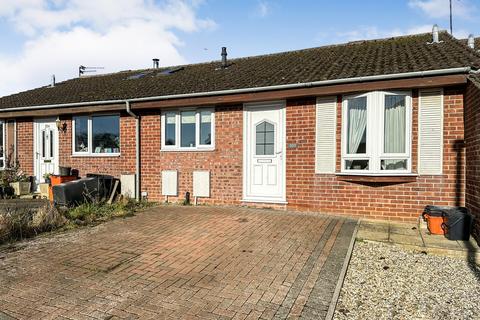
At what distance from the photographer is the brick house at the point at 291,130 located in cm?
657

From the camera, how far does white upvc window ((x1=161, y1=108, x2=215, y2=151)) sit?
8.93 m

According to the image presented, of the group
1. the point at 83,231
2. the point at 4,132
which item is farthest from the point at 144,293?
the point at 4,132

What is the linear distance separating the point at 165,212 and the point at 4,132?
26.9 feet

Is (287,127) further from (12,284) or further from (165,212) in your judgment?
(12,284)

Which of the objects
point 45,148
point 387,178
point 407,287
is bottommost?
point 407,287

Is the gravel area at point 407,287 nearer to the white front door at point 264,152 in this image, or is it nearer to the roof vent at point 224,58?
the white front door at point 264,152

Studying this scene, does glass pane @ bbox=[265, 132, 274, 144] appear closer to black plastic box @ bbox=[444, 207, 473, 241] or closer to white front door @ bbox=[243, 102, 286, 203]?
white front door @ bbox=[243, 102, 286, 203]

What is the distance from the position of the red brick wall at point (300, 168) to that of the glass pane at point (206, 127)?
28cm

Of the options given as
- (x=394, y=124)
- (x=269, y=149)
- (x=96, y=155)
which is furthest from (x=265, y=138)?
(x=96, y=155)

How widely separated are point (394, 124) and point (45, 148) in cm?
1105

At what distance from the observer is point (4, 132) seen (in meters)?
11.9

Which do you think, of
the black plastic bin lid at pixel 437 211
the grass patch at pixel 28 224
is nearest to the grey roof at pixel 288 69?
the black plastic bin lid at pixel 437 211

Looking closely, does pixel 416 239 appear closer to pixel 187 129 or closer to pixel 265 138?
pixel 265 138

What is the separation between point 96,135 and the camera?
10.4 metres
